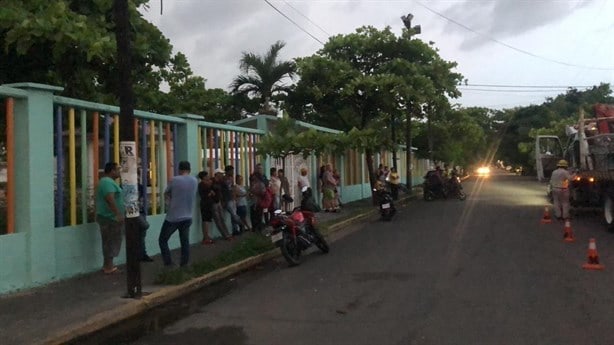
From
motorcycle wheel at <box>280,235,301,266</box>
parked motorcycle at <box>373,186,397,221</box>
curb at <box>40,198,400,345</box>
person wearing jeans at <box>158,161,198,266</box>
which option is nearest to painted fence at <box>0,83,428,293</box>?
person wearing jeans at <box>158,161,198,266</box>

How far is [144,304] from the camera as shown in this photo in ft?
26.5

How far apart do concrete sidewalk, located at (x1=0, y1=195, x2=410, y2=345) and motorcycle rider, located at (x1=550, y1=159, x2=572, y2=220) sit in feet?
32.4

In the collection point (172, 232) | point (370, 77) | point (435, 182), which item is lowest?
point (172, 232)

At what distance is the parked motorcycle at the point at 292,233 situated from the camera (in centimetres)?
1109

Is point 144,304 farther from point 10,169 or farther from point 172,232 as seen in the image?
point 10,169

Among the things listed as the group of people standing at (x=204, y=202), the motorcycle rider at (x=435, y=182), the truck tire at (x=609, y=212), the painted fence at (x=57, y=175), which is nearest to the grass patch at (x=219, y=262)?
the group of people standing at (x=204, y=202)

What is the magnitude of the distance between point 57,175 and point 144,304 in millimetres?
2686

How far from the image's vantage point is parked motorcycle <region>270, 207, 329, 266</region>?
11094mm

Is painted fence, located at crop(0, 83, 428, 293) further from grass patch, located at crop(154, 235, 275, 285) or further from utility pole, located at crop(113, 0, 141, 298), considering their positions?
grass patch, located at crop(154, 235, 275, 285)

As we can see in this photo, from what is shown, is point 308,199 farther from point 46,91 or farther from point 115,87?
point 46,91

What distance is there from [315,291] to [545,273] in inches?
141

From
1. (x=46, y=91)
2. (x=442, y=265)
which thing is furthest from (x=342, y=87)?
(x=46, y=91)

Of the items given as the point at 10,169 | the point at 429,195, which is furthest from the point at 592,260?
the point at 429,195

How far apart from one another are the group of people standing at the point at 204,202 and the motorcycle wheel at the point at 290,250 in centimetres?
139
